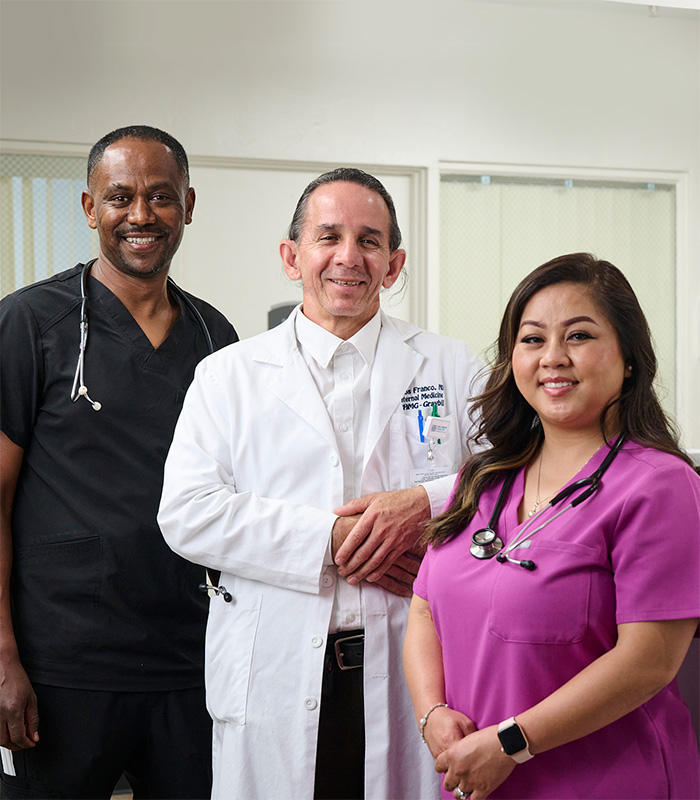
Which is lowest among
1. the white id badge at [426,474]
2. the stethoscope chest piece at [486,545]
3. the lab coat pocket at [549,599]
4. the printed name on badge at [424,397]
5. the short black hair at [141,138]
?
the lab coat pocket at [549,599]

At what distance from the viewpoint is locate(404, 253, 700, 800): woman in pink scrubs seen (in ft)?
3.79

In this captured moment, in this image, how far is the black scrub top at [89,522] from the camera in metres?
1.75

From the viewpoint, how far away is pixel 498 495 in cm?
138

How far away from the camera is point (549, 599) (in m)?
1.19

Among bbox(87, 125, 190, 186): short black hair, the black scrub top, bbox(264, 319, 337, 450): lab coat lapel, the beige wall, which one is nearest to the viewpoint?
bbox(264, 319, 337, 450): lab coat lapel

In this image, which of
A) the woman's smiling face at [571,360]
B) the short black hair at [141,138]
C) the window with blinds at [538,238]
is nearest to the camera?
the woman's smiling face at [571,360]

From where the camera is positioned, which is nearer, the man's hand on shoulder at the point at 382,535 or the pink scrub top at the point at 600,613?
the pink scrub top at the point at 600,613

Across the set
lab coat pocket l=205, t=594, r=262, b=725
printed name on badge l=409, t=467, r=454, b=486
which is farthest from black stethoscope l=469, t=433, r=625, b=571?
lab coat pocket l=205, t=594, r=262, b=725

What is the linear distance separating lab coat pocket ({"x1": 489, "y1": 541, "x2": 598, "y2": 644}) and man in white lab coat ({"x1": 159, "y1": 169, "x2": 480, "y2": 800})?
0.35 metres

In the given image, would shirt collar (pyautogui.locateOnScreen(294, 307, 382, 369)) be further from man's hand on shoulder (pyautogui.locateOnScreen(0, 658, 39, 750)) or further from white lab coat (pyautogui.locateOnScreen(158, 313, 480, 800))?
man's hand on shoulder (pyautogui.locateOnScreen(0, 658, 39, 750))

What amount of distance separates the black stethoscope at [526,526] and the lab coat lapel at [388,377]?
0.36m

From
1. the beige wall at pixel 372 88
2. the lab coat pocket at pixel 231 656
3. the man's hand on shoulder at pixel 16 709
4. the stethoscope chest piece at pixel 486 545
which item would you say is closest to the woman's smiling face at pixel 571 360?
the stethoscope chest piece at pixel 486 545

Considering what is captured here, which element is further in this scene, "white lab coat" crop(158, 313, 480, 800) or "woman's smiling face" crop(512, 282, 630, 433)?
"white lab coat" crop(158, 313, 480, 800)

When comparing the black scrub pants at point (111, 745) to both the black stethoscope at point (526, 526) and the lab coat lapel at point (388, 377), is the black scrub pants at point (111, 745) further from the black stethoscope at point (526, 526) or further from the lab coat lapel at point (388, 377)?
the black stethoscope at point (526, 526)
